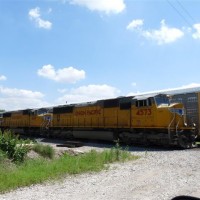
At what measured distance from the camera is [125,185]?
31.2ft

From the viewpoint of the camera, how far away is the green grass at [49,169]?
9.77 m

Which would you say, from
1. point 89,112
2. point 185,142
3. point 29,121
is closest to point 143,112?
point 185,142

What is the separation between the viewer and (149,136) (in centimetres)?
2228

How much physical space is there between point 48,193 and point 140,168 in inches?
185

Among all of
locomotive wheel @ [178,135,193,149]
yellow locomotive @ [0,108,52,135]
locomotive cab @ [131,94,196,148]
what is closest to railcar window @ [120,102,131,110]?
locomotive cab @ [131,94,196,148]

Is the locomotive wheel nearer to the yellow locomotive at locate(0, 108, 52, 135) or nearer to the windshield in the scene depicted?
the windshield

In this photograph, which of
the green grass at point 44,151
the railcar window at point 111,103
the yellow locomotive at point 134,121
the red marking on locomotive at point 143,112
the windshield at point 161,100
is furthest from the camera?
the railcar window at point 111,103

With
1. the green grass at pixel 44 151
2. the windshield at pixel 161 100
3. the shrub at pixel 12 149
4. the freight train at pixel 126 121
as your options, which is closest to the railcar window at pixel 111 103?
the freight train at pixel 126 121

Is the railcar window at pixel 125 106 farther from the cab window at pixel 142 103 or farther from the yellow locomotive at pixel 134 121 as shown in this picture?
the cab window at pixel 142 103

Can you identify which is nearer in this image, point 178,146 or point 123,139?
point 178,146

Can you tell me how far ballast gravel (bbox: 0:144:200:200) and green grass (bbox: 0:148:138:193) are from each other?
14.8 inches

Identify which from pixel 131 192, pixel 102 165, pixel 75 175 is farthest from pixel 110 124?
pixel 131 192

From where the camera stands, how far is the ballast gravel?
8.30 metres

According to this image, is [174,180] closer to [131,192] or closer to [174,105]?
[131,192]
